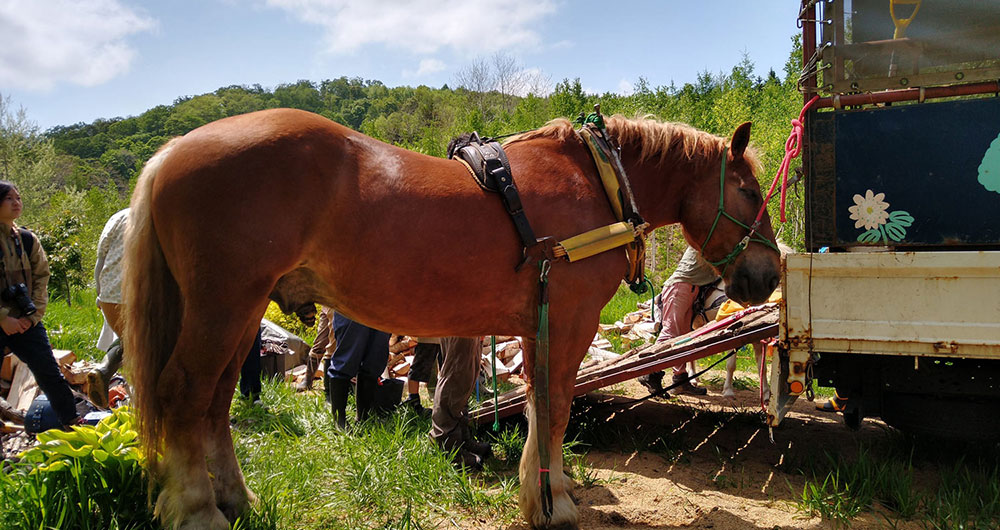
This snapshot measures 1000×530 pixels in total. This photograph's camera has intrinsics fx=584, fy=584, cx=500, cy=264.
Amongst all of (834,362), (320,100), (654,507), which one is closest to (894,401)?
(834,362)

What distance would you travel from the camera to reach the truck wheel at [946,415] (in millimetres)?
3193

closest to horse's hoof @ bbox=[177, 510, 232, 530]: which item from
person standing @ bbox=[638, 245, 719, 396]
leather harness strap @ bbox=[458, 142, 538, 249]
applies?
leather harness strap @ bbox=[458, 142, 538, 249]

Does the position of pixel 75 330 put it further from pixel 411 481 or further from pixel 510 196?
pixel 510 196

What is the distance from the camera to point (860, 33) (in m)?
3.42

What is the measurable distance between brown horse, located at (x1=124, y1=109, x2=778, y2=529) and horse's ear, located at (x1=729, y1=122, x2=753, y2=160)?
81 cm

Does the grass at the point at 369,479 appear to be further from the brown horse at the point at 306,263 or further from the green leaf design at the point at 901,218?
the green leaf design at the point at 901,218

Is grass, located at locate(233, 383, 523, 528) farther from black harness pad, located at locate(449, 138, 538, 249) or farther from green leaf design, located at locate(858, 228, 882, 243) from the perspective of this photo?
green leaf design, located at locate(858, 228, 882, 243)

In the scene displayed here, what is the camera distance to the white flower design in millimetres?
3383

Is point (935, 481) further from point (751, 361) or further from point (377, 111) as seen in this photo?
point (377, 111)

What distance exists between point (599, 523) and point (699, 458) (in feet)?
4.09

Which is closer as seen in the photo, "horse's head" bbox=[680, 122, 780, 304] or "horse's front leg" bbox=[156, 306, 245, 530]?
"horse's front leg" bbox=[156, 306, 245, 530]

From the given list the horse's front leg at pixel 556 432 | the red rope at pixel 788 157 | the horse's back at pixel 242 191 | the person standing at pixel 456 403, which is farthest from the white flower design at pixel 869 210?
the horse's back at pixel 242 191

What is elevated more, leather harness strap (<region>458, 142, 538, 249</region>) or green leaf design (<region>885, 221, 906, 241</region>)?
leather harness strap (<region>458, 142, 538, 249</region>)

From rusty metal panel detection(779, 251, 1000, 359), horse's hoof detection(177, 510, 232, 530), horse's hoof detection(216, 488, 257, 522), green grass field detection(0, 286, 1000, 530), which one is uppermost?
rusty metal panel detection(779, 251, 1000, 359)
